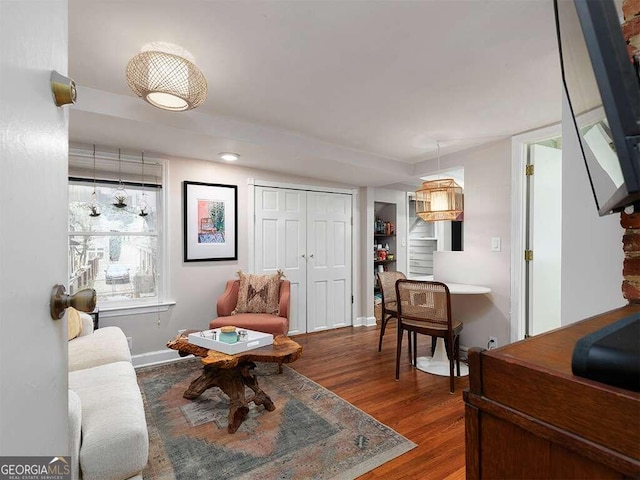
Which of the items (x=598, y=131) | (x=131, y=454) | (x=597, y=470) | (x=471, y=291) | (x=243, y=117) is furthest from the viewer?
(x=471, y=291)

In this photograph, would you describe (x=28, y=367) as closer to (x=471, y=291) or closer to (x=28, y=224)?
(x=28, y=224)

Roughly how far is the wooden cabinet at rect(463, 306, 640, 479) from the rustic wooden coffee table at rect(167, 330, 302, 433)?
1710 mm

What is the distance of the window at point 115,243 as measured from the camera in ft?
9.39

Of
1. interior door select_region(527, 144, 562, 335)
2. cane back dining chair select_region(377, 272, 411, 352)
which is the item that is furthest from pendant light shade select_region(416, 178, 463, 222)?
cane back dining chair select_region(377, 272, 411, 352)

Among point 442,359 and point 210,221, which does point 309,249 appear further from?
point 442,359

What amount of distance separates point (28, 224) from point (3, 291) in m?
0.14

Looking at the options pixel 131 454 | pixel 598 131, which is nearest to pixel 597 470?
pixel 598 131

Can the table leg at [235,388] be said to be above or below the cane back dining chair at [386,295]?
below

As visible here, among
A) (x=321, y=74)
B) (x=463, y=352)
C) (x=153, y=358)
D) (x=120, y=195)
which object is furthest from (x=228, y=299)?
(x=463, y=352)

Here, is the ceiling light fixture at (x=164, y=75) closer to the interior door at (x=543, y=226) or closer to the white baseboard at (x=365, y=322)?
the interior door at (x=543, y=226)

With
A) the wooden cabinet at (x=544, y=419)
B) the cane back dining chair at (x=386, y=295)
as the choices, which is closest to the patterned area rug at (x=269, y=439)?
the cane back dining chair at (x=386, y=295)

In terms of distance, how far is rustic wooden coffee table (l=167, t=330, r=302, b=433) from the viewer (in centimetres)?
203

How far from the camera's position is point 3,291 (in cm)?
44

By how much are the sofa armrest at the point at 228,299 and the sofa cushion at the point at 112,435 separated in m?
1.63
